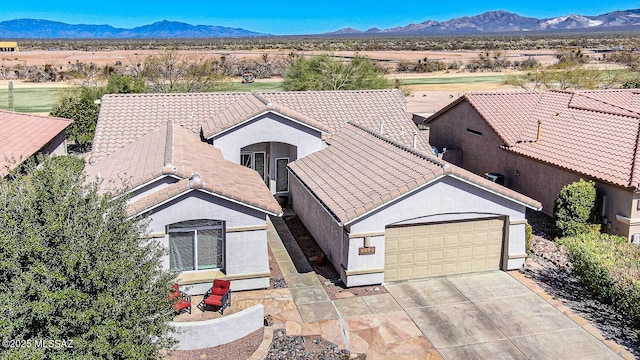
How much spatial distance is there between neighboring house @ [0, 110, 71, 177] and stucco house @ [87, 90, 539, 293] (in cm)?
326

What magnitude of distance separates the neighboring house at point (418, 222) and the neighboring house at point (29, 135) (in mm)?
13216

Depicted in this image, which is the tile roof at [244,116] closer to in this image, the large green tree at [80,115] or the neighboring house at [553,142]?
the neighboring house at [553,142]

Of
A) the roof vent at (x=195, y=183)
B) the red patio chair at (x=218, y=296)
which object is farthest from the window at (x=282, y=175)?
the red patio chair at (x=218, y=296)

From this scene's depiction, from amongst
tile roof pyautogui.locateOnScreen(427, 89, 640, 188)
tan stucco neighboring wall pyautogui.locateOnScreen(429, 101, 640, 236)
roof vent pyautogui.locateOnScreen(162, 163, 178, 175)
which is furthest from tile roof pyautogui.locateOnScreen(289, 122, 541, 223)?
tile roof pyautogui.locateOnScreen(427, 89, 640, 188)

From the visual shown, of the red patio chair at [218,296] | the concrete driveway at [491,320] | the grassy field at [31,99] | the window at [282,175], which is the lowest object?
the concrete driveway at [491,320]

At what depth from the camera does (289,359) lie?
12555 millimetres

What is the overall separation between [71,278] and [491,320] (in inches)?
402

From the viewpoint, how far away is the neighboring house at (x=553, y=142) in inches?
782

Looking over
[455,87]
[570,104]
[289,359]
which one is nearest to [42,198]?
[289,359]

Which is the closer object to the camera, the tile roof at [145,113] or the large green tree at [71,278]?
the large green tree at [71,278]

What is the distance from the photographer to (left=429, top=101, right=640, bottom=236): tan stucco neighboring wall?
1952 centimetres

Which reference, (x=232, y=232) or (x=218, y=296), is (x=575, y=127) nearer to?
(x=232, y=232)

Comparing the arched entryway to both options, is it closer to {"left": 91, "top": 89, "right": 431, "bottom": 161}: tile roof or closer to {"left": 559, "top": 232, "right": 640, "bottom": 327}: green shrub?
{"left": 91, "top": 89, "right": 431, "bottom": 161}: tile roof

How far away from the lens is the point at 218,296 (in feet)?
48.5
